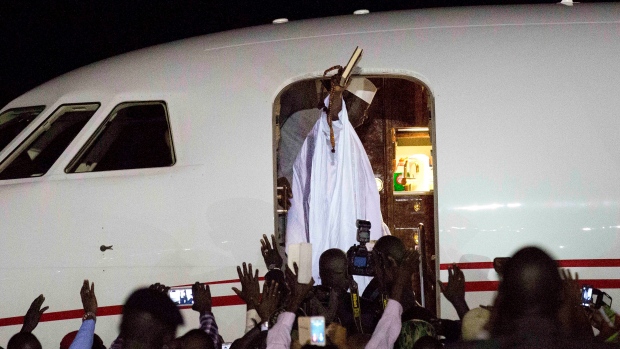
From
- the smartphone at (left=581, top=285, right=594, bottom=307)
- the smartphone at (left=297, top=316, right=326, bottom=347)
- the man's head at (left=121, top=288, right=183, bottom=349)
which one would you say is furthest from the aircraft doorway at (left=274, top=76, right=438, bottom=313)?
the man's head at (left=121, top=288, right=183, bottom=349)

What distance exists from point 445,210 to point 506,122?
2.88 feet

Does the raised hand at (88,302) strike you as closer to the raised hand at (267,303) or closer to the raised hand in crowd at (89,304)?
the raised hand in crowd at (89,304)

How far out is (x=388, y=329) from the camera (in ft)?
16.1

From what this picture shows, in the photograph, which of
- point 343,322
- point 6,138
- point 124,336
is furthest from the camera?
point 6,138

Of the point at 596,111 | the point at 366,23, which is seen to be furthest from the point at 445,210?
the point at 366,23

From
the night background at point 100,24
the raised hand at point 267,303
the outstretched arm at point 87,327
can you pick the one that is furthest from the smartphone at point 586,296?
the night background at point 100,24

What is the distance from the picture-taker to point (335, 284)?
19.4 ft

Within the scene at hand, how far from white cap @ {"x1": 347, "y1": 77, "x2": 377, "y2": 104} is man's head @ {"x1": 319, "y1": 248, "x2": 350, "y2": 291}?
9.27 ft

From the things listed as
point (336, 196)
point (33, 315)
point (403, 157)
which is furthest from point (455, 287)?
point (403, 157)

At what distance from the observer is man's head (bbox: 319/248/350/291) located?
19.3ft

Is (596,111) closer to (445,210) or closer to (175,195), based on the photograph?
(445,210)

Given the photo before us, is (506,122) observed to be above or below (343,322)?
above

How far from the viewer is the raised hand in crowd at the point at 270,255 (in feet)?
21.1

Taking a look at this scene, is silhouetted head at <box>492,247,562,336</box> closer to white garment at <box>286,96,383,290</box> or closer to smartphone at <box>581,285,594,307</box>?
smartphone at <box>581,285,594,307</box>
